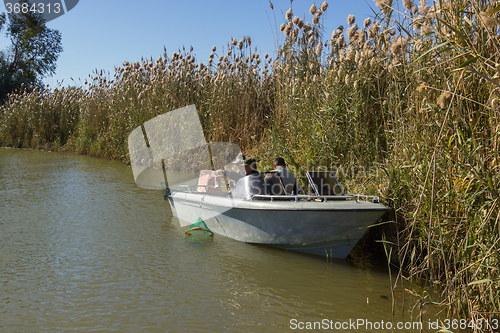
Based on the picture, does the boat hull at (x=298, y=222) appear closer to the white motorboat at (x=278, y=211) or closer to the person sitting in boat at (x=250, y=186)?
the white motorboat at (x=278, y=211)

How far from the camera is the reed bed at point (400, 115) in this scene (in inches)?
119

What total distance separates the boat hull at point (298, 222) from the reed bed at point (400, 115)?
1.50ft

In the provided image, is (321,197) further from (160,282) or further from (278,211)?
(160,282)

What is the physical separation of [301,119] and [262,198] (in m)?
1.86

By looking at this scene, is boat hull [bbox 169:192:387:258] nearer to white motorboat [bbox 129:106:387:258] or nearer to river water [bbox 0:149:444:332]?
white motorboat [bbox 129:106:387:258]

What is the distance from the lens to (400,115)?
192 inches

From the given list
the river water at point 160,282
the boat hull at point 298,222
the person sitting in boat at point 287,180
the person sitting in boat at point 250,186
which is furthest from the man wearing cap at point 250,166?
the river water at point 160,282

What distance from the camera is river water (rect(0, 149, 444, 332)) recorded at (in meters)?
3.44

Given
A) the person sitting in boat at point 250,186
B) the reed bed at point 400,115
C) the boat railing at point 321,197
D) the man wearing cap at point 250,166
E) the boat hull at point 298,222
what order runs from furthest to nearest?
the man wearing cap at point 250,166 → the person sitting in boat at point 250,186 → the boat railing at point 321,197 → the boat hull at point 298,222 → the reed bed at point 400,115

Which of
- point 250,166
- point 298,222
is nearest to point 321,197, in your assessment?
point 298,222

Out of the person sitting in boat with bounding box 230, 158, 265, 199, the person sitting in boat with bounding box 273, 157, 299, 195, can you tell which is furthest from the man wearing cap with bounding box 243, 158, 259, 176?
the person sitting in boat with bounding box 273, 157, 299, 195

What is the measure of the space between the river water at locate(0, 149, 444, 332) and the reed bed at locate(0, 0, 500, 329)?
Result: 0.72m

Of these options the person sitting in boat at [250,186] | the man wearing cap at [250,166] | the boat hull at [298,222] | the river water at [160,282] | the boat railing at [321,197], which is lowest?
the river water at [160,282]

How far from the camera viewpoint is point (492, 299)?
2768 millimetres
